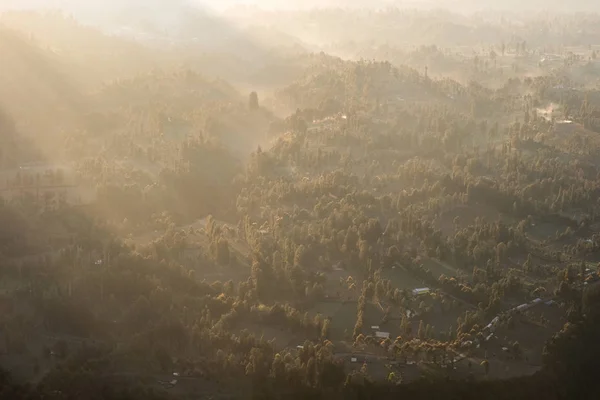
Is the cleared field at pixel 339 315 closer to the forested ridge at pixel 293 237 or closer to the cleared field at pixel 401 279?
the forested ridge at pixel 293 237

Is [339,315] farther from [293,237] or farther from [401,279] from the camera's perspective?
[293,237]

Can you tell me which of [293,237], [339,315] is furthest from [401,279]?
[293,237]

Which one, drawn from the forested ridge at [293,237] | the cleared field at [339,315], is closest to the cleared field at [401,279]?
the forested ridge at [293,237]

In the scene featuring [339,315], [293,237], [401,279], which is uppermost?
[293,237]

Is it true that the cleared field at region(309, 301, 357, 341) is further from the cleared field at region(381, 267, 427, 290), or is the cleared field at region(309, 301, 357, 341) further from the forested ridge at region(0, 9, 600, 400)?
the cleared field at region(381, 267, 427, 290)

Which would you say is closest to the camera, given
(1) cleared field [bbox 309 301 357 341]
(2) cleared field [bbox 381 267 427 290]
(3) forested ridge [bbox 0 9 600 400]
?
(3) forested ridge [bbox 0 9 600 400]

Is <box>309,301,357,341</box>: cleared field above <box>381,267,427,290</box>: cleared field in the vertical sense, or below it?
below

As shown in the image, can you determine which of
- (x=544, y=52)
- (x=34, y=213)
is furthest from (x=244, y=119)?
(x=544, y=52)

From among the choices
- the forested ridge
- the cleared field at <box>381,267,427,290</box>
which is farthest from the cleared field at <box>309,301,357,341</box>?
the cleared field at <box>381,267,427,290</box>

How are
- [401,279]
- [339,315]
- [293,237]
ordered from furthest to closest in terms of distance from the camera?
[293,237], [401,279], [339,315]

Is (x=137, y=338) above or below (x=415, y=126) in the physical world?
below

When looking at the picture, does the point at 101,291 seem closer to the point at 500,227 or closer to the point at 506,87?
the point at 500,227
